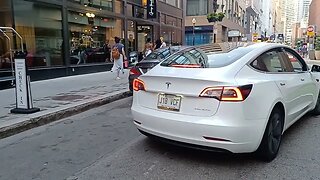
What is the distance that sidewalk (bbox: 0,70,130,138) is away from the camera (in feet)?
19.7

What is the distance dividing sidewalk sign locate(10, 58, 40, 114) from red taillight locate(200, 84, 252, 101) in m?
4.36

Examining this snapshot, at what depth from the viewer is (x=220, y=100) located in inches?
143

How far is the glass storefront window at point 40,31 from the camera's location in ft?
36.6

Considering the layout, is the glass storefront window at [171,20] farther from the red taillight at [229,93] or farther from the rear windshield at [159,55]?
the red taillight at [229,93]

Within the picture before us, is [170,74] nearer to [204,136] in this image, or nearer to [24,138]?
[204,136]

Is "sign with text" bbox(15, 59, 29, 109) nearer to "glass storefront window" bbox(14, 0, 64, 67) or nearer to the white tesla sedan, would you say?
the white tesla sedan

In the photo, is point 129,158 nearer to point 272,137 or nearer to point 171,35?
point 272,137

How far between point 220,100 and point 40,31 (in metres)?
10.3

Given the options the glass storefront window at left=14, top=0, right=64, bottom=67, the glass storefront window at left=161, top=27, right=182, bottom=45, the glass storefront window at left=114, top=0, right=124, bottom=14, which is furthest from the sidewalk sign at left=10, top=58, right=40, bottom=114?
the glass storefront window at left=161, top=27, right=182, bottom=45

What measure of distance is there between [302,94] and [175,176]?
Answer: 2.96 meters

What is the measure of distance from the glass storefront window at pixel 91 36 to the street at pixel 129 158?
8.68m

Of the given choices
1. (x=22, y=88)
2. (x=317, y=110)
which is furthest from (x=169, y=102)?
(x=317, y=110)

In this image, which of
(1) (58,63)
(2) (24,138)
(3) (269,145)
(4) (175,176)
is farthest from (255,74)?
(1) (58,63)

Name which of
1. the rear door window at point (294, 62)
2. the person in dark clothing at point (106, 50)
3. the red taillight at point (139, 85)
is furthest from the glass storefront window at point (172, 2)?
the red taillight at point (139, 85)
